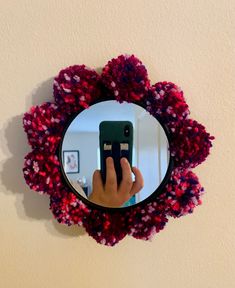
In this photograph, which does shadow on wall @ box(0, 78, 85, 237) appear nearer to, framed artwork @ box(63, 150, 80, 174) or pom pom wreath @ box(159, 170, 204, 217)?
framed artwork @ box(63, 150, 80, 174)

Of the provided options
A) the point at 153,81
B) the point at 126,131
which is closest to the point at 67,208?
the point at 126,131

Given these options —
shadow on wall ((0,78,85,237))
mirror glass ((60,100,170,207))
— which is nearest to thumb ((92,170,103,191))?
mirror glass ((60,100,170,207))

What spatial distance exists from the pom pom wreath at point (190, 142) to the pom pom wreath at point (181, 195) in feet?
0.10

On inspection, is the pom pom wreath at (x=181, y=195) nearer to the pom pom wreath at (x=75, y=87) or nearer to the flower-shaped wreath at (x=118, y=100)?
the flower-shaped wreath at (x=118, y=100)

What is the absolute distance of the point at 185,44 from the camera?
1.92ft

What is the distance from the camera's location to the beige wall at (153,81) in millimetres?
566

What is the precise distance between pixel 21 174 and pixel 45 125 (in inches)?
4.8

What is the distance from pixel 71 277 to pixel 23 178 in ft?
0.75

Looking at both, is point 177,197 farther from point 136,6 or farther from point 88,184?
point 136,6

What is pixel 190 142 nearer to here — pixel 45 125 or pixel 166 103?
pixel 166 103

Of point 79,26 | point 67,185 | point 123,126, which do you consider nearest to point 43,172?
point 67,185

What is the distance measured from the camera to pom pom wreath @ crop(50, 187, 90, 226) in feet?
1.80

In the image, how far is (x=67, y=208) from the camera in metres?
0.55

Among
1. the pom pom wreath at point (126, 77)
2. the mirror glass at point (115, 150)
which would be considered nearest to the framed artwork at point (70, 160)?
the mirror glass at point (115, 150)
